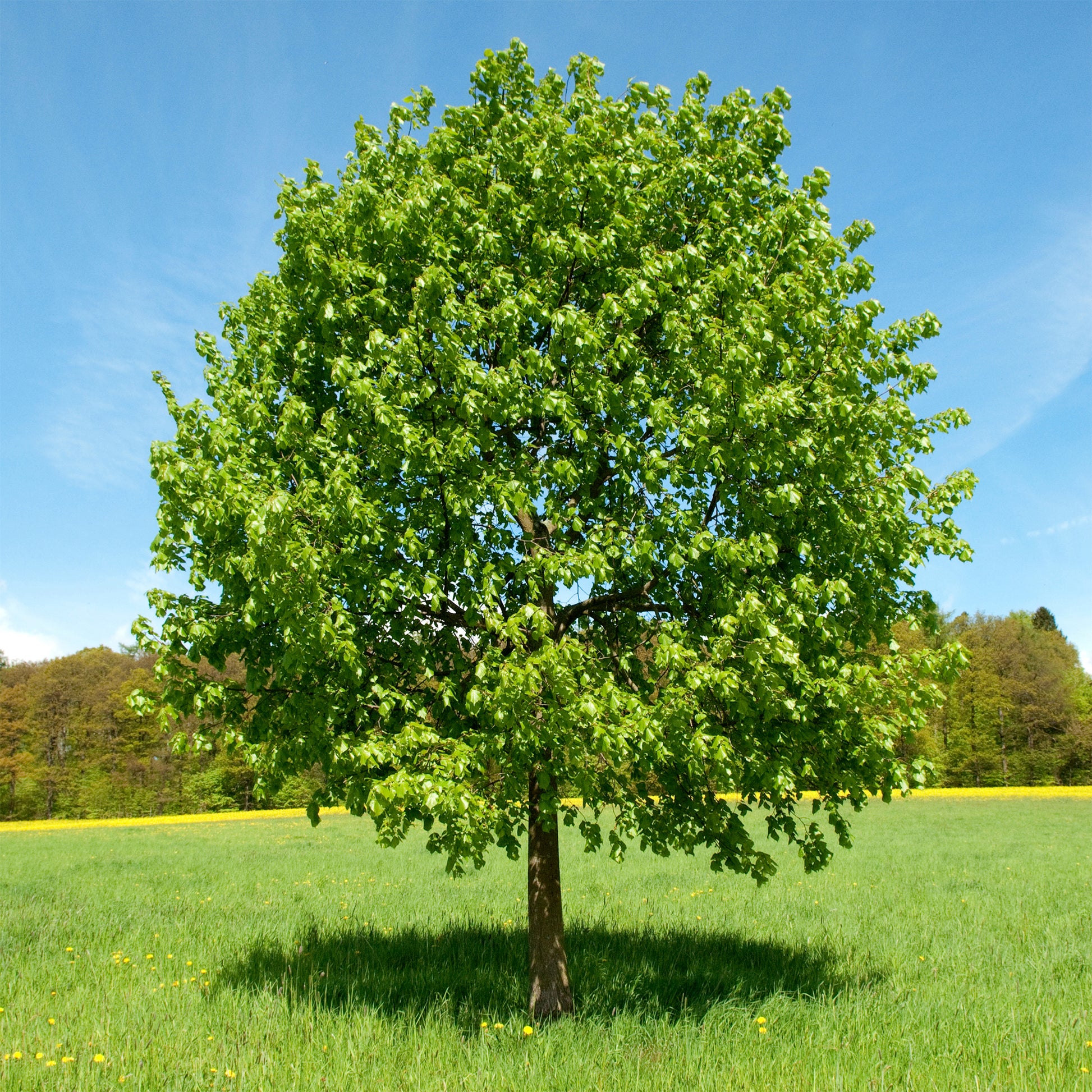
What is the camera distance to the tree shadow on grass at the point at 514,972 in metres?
8.81

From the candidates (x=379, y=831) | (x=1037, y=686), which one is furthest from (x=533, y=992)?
(x=1037, y=686)

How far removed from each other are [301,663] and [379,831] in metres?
1.77

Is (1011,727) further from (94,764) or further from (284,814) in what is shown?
(94,764)

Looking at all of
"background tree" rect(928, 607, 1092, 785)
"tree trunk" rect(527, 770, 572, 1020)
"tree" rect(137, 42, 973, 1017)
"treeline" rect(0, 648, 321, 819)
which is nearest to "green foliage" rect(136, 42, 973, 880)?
A: "tree" rect(137, 42, 973, 1017)

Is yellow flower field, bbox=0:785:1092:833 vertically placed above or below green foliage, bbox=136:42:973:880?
below

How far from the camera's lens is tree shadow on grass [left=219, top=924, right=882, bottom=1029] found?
8.81 m

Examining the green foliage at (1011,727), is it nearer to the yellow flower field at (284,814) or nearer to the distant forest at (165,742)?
the distant forest at (165,742)

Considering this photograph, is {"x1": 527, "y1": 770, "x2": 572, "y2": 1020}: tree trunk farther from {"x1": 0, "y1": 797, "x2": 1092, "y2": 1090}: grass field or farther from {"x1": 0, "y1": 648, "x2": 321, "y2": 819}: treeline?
{"x1": 0, "y1": 648, "x2": 321, "y2": 819}: treeline

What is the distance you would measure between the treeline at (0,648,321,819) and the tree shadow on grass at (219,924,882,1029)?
58.4 metres

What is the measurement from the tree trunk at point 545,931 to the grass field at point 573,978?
36 cm

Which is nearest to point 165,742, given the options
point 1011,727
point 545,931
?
point 545,931

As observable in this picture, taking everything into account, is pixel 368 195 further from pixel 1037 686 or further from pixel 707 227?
pixel 1037 686

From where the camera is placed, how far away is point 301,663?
6621 mm

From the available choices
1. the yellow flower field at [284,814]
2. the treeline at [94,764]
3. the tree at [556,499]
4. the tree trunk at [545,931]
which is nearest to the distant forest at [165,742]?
the treeline at [94,764]
